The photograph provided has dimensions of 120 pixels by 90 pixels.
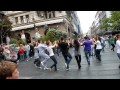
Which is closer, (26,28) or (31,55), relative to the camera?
(31,55)

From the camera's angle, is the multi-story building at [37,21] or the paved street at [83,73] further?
the multi-story building at [37,21]

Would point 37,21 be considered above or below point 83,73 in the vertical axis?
above

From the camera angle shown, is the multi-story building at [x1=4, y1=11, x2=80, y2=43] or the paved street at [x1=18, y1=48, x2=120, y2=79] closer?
the paved street at [x1=18, y1=48, x2=120, y2=79]

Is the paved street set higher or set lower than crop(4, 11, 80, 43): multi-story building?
lower

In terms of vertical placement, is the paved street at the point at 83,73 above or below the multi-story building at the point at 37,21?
below

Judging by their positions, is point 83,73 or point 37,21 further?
point 37,21
